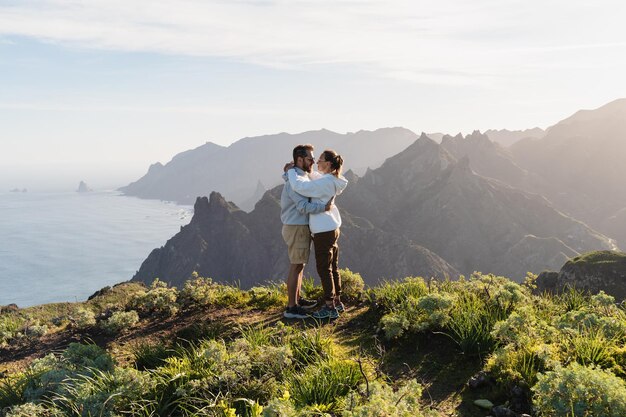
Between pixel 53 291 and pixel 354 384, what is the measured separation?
207 metres

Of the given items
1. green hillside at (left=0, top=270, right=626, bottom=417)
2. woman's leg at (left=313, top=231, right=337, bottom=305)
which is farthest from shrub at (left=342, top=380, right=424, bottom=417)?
woman's leg at (left=313, top=231, right=337, bottom=305)

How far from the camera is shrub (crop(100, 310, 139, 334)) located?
8648mm

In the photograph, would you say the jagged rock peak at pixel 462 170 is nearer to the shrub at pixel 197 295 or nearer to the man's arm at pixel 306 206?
the shrub at pixel 197 295

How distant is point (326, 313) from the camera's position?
786 centimetres

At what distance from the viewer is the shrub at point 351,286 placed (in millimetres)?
9258

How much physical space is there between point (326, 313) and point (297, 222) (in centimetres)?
177

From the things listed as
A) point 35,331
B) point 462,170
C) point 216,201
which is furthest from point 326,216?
point 462,170

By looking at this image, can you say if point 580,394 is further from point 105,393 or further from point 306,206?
point 105,393

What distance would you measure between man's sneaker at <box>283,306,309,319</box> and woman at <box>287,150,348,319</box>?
27cm

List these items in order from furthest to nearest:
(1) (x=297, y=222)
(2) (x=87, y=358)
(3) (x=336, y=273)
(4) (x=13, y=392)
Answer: (3) (x=336, y=273) → (1) (x=297, y=222) → (2) (x=87, y=358) → (4) (x=13, y=392)

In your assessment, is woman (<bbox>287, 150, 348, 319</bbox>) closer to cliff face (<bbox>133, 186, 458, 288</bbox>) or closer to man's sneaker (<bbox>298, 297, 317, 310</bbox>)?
man's sneaker (<bbox>298, 297, 317, 310</bbox>)

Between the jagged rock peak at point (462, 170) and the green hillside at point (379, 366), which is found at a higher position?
the jagged rock peak at point (462, 170)

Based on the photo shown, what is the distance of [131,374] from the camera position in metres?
5.26

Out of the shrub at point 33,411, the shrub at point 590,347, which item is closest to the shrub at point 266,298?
the shrub at point 33,411
